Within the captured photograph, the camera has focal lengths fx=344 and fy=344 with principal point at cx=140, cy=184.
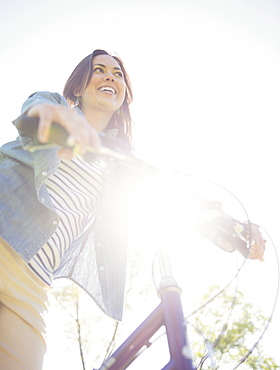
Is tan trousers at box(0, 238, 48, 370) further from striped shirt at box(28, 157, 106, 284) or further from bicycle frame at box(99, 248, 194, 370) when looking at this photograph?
bicycle frame at box(99, 248, 194, 370)

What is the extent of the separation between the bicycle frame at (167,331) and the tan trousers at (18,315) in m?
0.37

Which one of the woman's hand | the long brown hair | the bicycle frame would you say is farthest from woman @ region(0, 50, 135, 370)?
the bicycle frame

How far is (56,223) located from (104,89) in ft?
4.10

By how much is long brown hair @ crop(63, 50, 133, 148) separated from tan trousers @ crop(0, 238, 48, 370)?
1.41 m

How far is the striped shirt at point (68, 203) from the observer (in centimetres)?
175

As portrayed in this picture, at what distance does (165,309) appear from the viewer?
137 cm

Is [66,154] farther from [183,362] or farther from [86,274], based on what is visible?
[86,274]

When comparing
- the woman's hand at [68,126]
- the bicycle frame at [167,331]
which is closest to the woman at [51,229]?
the woman's hand at [68,126]

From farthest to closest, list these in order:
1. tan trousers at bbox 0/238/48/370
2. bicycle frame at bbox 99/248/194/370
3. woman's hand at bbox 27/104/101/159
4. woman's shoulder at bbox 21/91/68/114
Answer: woman's shoulder at bbox 21/91/68/114 < tan trousers at bbox 0/238/48/370 < bicycle frame at bbox 99/248/194/370 < woman's hand at bbox 27/104/101/159

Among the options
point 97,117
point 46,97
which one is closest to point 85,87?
point 97,117

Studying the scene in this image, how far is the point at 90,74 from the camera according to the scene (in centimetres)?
263

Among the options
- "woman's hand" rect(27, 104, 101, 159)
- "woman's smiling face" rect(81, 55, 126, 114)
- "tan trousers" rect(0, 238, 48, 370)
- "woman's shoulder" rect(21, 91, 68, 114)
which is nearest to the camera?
"woman's hand" rect(27, 104, 101, 159)

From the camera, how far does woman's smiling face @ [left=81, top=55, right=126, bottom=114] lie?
2.51m

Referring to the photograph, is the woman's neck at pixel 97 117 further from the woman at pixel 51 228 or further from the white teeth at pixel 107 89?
the white teeth at pixel 107 89
